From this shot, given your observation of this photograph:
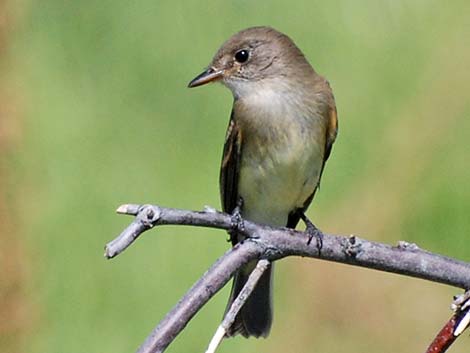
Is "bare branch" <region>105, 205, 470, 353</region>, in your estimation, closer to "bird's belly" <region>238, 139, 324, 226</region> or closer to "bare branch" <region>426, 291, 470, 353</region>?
"bare branch" <region>426, 291, 470, 353</region>

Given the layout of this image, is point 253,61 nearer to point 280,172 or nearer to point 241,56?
point 241,56

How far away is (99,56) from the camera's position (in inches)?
186

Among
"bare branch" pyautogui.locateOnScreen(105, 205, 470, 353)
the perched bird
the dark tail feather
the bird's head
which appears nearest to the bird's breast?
the perched bird

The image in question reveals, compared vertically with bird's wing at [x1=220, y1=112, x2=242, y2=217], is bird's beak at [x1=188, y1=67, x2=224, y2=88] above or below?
above

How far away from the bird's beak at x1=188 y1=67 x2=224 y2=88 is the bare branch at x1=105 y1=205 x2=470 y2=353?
1346 mm

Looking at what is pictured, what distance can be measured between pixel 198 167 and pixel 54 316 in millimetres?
793

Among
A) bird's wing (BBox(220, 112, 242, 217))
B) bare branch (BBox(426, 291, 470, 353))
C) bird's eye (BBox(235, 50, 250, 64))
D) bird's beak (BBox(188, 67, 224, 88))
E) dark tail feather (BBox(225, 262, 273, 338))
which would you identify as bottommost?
bare branch (BBox(426, 291, 470, 353))

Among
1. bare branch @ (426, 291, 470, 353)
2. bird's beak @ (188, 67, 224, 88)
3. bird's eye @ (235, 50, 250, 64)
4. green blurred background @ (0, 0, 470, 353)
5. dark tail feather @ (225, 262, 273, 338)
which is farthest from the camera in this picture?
green blurred background @ (0, 0, 470, 353)

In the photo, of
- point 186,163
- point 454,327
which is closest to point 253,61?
point 186,163

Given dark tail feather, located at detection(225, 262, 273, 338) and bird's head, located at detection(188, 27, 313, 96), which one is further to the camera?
bird's head, located at detection(188, 27, 313, 96)

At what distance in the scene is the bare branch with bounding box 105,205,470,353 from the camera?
1.43 m

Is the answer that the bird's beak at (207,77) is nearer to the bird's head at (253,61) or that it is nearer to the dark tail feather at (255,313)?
the bird's head at (253,61)

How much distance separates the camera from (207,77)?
3.22 meters

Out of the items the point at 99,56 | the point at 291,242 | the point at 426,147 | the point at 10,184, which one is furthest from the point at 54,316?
the point at 291,242
